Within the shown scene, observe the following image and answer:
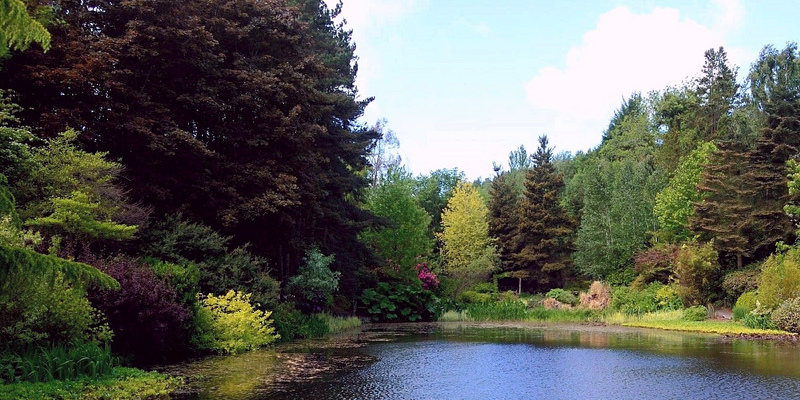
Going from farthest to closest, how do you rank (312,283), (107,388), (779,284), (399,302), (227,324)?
(399,302) → (312,283) → (779,284) → (227,324) → (107,388)

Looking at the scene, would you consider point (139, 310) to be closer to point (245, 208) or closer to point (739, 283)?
point (245, 208)

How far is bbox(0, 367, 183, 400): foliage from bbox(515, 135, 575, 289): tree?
105 ft

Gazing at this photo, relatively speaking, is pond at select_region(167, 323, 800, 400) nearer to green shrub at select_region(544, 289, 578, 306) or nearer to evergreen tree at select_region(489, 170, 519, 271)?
green shrub at select_region(544, 289, 578, 306)

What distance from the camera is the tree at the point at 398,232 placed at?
30.5 meters

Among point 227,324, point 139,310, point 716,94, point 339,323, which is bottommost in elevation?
point 339,323

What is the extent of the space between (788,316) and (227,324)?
53.0ft

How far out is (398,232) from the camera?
30.8 m

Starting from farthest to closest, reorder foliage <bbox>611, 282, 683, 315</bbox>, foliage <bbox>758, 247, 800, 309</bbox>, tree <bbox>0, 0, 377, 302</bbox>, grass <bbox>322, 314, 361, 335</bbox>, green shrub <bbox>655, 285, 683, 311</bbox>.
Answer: foliage <bbox>611, 282, 683, 315</bbox> < green shrub <bbox>655, 285, 683, 311</bbox> < grass <bbox>322, 314, 361, 335</bbox> < foliage <bbox>758, 247, 800, 309</bbox> < tree <bbox>0, 0, 377, 302</bbox>

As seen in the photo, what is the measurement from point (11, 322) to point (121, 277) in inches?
88.4

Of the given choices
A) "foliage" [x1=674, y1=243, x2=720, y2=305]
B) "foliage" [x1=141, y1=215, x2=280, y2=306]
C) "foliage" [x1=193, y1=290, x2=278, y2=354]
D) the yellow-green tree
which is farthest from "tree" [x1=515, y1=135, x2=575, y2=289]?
"foliage" [x1=193, y1=290, x2=278, y2=354]

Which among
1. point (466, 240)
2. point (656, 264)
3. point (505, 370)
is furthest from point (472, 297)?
point (505, 370)

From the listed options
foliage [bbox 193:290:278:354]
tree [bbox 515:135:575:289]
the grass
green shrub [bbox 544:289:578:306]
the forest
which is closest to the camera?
the forest

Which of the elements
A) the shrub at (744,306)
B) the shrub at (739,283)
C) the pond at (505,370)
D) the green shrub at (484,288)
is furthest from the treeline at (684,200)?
the pond at (505,370)

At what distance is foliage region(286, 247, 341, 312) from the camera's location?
19656 millimetres
